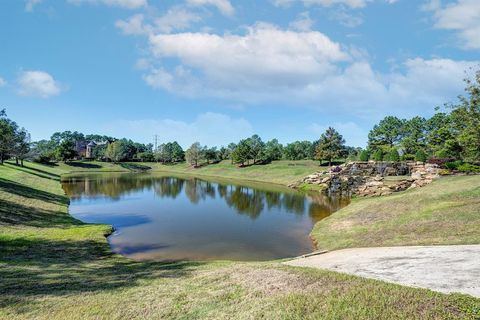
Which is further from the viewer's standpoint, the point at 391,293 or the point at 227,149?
the point at 227,149

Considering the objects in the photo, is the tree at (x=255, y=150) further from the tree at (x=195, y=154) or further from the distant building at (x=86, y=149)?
the distant building at (x=86, y=149)

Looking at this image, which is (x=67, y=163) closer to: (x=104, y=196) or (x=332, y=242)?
(x=104, y=196)

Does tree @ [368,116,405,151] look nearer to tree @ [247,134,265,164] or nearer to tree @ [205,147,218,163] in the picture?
tree @ [247,134,265,164]

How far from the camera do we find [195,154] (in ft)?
401

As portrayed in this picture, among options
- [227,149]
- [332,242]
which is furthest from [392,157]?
[227,149]

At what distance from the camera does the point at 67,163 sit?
112812 millimetres

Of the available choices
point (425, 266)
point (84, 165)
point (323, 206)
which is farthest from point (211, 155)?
point (425, 266)

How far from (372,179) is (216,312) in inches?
1981

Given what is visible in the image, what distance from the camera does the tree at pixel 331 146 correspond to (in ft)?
282

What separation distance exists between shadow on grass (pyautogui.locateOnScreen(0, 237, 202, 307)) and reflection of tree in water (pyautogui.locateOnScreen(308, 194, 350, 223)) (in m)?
21.8

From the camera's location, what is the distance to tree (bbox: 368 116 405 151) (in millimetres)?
89812

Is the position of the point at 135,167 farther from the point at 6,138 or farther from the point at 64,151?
the point at 6,138

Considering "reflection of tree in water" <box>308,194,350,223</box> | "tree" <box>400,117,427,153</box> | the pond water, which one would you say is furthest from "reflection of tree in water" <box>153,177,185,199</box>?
"tree" <box>400,117,427,153</box>

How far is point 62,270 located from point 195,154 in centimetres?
10892
